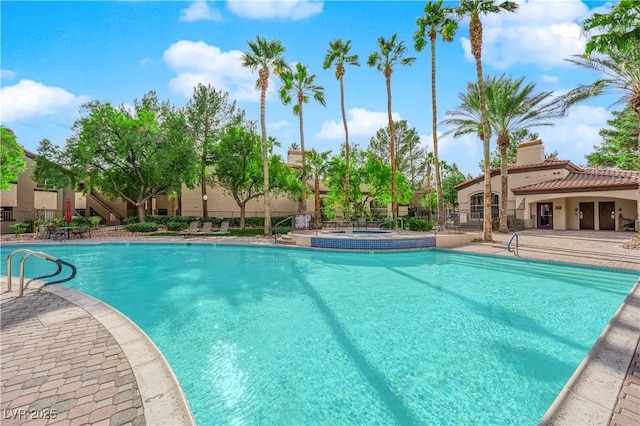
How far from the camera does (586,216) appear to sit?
72.3ft

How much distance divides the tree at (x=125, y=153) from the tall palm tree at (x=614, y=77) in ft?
82.2

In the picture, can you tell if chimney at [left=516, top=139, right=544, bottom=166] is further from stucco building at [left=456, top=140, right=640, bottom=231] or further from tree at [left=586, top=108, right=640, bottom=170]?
tree at [left=586, top=108, right=640, bottom=170]

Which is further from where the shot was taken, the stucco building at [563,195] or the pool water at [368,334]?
the stucco building at [563,195]

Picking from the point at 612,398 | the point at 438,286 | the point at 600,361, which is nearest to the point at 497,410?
the point at 612,398

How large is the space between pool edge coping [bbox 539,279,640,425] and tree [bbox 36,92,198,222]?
24.3 metres

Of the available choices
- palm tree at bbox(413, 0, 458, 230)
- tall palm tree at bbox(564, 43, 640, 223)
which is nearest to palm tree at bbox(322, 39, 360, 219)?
palm tree at bbox(413, 0, 458, 230)

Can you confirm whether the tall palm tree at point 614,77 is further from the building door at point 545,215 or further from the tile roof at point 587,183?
the building door at point 545,215

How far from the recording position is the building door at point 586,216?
21.8 m

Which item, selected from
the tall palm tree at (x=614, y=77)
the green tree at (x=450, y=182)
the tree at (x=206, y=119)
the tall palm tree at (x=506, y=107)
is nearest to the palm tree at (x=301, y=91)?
the tree at (x=206, y=119)

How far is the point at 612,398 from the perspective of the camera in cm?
287

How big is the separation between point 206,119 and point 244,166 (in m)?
7.04

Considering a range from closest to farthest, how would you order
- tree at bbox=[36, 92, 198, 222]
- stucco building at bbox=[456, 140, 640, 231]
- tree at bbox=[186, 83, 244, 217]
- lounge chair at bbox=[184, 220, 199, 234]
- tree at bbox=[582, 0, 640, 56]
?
tree at bbox=[582, 0, 640, 56]
stucco building at bbox=[456, 140, 640, 231]
lounge chair at bbox=[184, 220, 199, 234]
tree at bbox=[36, 92, 198, 222]
tree at bbox=[186, 83, 244, 217]

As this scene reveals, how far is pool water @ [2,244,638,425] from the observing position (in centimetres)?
341

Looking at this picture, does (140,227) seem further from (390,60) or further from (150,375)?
(390,60)
